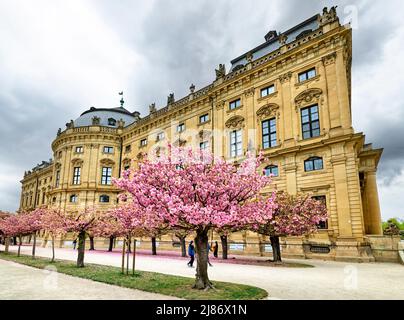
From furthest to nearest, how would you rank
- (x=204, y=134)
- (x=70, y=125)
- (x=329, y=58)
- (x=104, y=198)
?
(x=70, y=125)
(x=104, y=198)
(x=204, y=134)
(x=329, y=58)

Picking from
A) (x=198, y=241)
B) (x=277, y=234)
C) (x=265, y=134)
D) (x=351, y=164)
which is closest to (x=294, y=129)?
(x=265, y=134)

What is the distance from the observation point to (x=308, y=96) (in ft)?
88.0

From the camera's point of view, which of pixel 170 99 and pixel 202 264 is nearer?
pixel 202 264

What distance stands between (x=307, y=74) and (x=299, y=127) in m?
5.19

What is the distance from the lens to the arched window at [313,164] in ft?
81.7

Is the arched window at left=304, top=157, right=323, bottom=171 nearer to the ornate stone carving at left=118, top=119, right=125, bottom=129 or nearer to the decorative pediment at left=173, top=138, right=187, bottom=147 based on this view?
the decorative pediment at left=173, top=138, right=187, bottom=147

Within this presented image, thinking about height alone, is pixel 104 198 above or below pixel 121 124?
below

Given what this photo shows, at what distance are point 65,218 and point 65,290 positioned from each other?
955cm

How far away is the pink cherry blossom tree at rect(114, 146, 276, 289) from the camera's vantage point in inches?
356

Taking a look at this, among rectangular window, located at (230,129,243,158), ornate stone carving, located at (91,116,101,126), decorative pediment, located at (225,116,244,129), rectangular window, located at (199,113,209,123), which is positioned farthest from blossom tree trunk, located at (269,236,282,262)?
ornate stone carving, located at (91,116,101,126)

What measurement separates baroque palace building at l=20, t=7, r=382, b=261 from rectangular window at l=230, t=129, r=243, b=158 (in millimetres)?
118

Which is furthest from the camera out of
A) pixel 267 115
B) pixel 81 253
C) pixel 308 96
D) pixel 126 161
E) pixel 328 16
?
pixel 126 161

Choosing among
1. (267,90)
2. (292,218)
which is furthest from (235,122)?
(292,218)

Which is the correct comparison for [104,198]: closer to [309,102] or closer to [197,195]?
[309,102]
